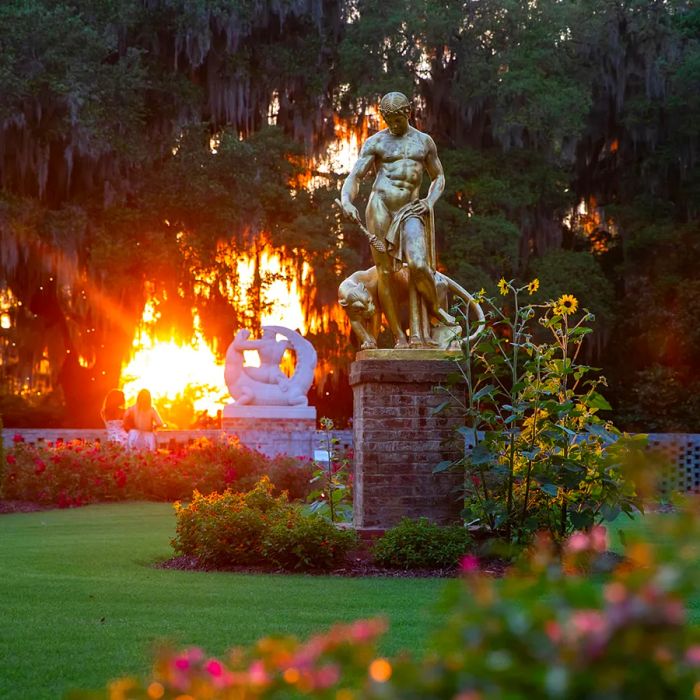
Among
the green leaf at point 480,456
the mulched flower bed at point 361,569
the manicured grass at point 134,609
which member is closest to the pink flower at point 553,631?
the manicured grass at point 134,609

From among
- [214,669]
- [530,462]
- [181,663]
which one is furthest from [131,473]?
Answer: [181,663]

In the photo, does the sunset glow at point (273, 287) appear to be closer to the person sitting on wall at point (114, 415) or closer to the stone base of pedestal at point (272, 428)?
the person sitting on wall at point (114, 415)

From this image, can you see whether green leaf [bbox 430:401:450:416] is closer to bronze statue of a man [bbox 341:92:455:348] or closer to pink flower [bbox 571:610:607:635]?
bronze statue of a man [bbox 341:92:455:348]

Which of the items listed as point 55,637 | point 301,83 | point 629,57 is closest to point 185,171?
point 301,83

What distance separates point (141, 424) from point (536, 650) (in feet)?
63.8

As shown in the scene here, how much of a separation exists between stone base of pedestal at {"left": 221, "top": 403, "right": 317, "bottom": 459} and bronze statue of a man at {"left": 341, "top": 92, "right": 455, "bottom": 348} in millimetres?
11210

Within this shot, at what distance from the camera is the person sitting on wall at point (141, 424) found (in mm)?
20286

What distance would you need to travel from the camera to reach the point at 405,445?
9.38 meters

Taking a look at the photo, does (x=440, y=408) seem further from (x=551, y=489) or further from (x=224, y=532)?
(x=224, y=532)

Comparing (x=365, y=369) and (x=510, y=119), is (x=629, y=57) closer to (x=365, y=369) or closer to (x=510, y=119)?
(x=510, y=119)

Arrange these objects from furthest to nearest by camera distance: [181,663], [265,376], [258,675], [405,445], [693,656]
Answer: [265,376], [405,445], [181,663], [258,675], [693,656]

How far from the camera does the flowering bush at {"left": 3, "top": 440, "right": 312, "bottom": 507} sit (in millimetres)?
17016

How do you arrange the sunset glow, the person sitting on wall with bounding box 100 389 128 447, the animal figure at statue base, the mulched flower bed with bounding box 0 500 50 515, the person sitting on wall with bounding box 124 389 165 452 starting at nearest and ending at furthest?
1. the animal figure at statue base
2. the mulched flower bed with bounding box 0 500 50 515
3. the person sitting on wall with bounding box 124 389 165 452
4. the person sitting on wall with bounding box 100 389 128 447
5. the sunset glow

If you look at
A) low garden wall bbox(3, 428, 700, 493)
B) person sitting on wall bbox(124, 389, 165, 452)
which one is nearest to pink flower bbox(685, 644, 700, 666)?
low garden wall bbox(3, 428, 700, 493)
